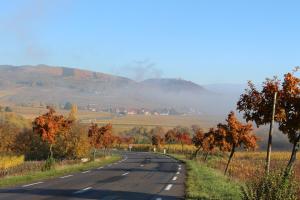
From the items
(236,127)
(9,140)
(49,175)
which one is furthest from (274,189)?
(9,140)

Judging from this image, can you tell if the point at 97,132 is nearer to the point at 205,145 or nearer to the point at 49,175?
the point at 205,145

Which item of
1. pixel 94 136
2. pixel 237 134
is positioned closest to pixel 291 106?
pixel 237 134

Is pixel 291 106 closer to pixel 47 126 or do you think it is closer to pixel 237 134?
pixel 237 134

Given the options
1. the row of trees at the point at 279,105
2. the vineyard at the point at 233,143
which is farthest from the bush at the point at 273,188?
the row of trees at the point at 279,105

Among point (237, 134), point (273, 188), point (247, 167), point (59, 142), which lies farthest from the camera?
point (59, 142)

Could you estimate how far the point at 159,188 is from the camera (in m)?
23.4

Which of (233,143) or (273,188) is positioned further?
(233,143)

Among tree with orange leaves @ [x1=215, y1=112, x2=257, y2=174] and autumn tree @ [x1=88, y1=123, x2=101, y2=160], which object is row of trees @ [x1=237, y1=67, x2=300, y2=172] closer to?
tree with orange leaves @ [x1=215, y1=112, x2=257, y2=174]

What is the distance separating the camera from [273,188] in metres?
14.4

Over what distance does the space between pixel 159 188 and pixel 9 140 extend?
46.0 metres

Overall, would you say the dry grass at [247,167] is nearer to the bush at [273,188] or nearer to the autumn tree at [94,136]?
the bush at [273,188]

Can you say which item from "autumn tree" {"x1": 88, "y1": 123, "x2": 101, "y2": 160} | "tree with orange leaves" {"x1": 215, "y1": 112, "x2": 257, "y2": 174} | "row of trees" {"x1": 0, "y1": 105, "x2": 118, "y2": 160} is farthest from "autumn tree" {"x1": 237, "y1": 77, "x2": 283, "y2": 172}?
"autumn tree" {"x1": 88, "y1": 123, "x2": 101, "y2": 160}

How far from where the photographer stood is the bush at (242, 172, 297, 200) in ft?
46.6

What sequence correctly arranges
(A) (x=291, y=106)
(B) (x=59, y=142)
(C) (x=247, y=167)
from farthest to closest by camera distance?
1. (B) (x=59, y=142)
2. (C) (x=247, y=167)
3. (A) (x=291, y=106)
